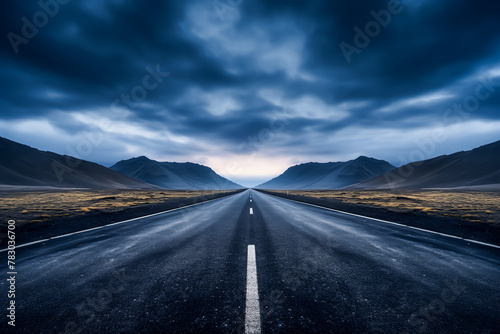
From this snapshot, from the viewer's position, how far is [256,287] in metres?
2.93

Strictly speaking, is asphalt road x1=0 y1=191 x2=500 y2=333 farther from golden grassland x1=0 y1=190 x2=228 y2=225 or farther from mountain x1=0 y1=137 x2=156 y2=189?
mountain x1=0 y1=137 x2=156 y2=189

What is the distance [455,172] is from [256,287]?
174619 millimetres

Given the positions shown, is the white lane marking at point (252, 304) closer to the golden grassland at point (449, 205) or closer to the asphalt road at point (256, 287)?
the asphalt road at point (256, 287)

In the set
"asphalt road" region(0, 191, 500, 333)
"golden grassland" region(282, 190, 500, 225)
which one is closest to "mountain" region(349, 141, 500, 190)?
"golden grassland" region(282, 190, 500, 225)

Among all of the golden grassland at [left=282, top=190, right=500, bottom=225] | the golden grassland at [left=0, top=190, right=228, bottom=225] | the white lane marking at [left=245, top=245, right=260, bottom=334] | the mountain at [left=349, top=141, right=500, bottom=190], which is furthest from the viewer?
the mountain at [left=349, top=141, right=500, bottom=190]

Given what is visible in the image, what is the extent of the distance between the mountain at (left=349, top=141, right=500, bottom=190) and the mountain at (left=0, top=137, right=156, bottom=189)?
177m

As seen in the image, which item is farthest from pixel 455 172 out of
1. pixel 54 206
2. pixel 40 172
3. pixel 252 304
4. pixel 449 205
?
pixel 40 172

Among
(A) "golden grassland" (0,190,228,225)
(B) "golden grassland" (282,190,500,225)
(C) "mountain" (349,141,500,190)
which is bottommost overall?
(A) "golden grassland" (0,190,228,225)

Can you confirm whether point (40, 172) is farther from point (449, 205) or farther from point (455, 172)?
point (455, 172)

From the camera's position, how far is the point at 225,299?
2.63m

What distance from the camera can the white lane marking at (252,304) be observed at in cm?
207

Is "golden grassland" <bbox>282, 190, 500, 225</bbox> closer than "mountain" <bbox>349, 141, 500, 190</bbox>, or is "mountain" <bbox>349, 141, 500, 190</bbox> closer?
"golden grassland" <bbox>282, 190, 500, 225</bbox>

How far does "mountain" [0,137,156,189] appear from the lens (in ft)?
299

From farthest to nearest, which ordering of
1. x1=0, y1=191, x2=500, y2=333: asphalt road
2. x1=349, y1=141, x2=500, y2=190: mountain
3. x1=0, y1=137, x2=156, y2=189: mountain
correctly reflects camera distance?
x1=349, y1=141, x2=500, y2=190: mountain
x1=0, y1=137, x2=156, y2=189: mountain
x1=0, y1=191, x2=500, y2=333: asphalt road
